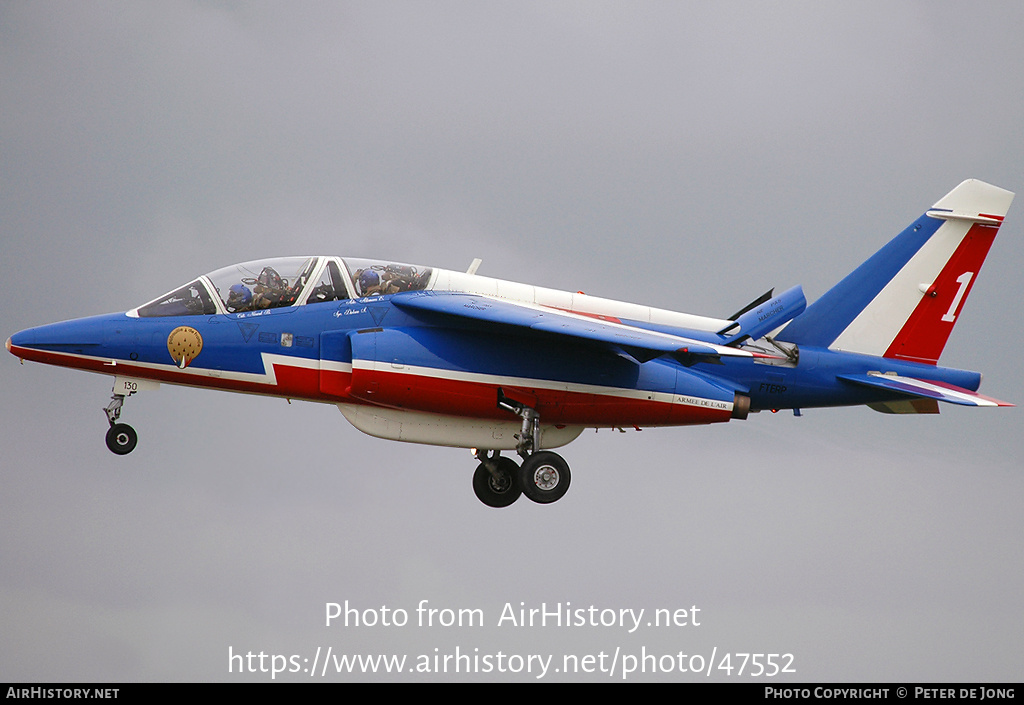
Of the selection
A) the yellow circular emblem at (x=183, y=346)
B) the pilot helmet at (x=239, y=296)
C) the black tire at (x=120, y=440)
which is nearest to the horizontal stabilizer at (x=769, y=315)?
the pilot helmet at (x=239, y=296)

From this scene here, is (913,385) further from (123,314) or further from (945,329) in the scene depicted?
(123,314)

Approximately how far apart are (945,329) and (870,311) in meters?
1.32

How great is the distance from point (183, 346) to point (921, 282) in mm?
11596

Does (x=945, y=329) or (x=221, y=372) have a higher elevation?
(x=945, y=329)

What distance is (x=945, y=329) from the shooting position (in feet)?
70.0

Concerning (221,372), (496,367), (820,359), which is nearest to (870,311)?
(820,359)

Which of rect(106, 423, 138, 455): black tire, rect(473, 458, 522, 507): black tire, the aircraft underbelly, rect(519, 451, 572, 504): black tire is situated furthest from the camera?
rect(473, 458, 522, 507): black tire

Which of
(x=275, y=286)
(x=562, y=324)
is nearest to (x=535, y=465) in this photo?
(x=562, y=324)

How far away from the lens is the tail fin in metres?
21.0

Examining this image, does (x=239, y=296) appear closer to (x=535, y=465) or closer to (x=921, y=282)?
(x=535, y=465)

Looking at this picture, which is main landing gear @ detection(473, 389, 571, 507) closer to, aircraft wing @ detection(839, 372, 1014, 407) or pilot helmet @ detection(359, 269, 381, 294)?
pilot helmet @ detection(359, 269, 381, 294)

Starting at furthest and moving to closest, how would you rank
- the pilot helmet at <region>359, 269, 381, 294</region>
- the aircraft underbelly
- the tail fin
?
the tail fin
the pilot helmet at <region>359, 269, 381, 294</region>
the aircraft underbelly

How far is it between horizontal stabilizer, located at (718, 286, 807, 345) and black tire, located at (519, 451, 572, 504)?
3186mm

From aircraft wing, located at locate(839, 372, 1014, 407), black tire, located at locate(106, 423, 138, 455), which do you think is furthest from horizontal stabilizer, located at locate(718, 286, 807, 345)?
black tire, located at locate(106, 423, 138, 455)
